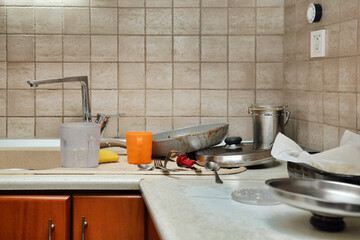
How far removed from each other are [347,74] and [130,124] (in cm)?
105

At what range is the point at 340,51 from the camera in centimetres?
161

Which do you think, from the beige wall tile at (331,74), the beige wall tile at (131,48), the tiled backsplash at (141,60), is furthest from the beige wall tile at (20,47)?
the beige wall tile at (331,74)

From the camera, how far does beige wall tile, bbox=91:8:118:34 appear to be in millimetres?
2188

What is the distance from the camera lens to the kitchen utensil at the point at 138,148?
1628mm

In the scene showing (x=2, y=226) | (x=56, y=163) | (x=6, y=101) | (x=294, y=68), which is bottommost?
(x=2, y=226)

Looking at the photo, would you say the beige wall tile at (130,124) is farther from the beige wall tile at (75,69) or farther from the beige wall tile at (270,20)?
the beige wall tile at (270,20)

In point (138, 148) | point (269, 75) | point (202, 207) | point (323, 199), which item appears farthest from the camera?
point (269, 75)

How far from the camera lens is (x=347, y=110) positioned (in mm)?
1567

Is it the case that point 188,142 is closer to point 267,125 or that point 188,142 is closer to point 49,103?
point 267,125

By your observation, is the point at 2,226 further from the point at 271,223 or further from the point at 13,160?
the point at 271,223

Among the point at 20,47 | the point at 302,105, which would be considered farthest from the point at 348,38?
the point at 20,47

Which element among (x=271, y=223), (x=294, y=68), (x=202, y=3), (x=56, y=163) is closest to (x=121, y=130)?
(x=56, y=163)

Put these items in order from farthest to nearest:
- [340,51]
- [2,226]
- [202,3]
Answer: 1. [202,3]
2. [340,51]
3. [2,226]

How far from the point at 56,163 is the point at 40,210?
568 millimetres
